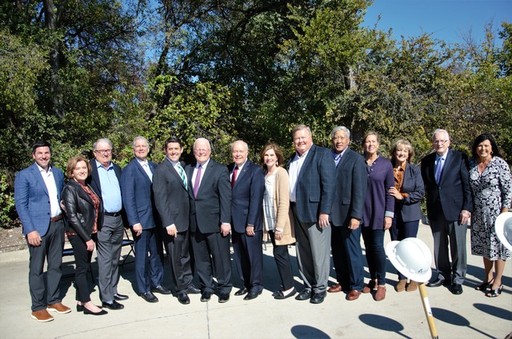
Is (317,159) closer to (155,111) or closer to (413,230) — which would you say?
(413,230)

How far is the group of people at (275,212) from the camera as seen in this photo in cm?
414

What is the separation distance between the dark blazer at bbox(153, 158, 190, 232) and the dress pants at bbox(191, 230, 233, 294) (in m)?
0.25

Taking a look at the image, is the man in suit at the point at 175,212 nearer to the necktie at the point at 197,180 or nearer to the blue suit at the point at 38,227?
the necktie at the point at 197,180

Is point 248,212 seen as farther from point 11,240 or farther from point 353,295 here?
point 11,240

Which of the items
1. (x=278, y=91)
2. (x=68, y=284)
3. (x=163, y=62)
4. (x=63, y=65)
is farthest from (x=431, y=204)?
(x=63, y=65)

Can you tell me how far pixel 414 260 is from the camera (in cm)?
270

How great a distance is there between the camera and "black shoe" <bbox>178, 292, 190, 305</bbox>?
14.3 feet

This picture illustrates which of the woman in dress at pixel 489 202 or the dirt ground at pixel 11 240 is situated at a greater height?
the woman in dress at pixel 489 202

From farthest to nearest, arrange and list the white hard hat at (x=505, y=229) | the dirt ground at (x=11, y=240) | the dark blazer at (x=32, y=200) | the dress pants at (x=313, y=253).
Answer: the dirt ground at (x=11, y=240), the dress pants at (x=313, y=253), the dark blazer at (x=32, y=200), the white hard hat at (x=505, y=229)

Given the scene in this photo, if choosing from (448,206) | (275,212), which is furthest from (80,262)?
(448,206)

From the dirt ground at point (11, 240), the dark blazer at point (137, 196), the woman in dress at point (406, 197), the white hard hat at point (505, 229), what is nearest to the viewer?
the white hard hat at point (505, 229)

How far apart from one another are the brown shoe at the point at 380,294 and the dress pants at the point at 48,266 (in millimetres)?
3321

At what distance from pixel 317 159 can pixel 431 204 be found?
1.48 meters

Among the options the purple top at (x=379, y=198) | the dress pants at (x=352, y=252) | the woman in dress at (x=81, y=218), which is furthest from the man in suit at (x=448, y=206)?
the woman in dress at (x=81, y=218)
